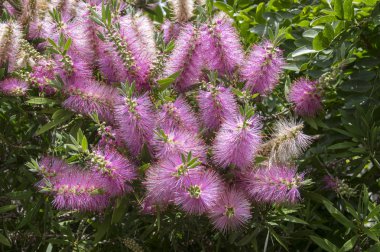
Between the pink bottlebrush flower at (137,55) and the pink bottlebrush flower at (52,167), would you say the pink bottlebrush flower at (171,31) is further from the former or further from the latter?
the pink bottlebrush flower at (52,167)

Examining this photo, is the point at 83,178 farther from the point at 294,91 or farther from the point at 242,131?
the point at 294,91

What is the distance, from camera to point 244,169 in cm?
170

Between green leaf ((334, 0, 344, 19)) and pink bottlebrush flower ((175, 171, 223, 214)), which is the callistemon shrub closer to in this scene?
pink bottlebrush flower ((175, 171, 223, 214))

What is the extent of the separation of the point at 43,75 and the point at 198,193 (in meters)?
0.77

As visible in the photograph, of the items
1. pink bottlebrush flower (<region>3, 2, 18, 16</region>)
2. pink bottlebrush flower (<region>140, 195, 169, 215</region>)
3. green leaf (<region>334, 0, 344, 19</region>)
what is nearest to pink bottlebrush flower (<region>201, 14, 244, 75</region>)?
green leaf (<region>334, 0, 344, 19</region>)

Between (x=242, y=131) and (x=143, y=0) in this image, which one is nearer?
(x=242, y=131)

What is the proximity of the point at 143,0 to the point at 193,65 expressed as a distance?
3.09ft

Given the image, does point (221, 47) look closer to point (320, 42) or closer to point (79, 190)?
point (320, 42)

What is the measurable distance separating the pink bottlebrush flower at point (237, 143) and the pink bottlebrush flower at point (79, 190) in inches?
13.7

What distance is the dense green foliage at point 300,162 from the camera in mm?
1909

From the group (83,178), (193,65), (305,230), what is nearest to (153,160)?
(83,178)

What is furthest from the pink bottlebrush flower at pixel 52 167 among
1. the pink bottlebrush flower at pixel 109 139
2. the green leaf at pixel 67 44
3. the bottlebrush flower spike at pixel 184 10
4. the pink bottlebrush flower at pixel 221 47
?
the bottlebrush flower spike at pixel 184 10

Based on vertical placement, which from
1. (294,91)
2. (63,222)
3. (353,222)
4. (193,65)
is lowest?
(63,222)

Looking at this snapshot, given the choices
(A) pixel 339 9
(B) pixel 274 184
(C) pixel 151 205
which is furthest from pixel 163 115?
(A) pixel 339 9
